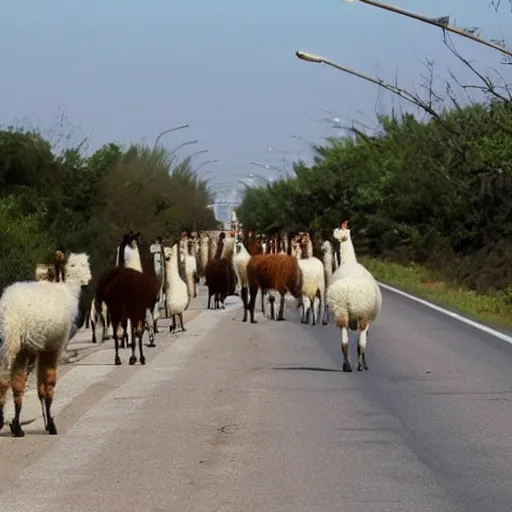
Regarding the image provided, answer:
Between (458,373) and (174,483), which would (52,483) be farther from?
(458,373)

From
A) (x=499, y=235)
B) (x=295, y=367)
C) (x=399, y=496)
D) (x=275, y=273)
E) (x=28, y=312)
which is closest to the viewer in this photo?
(x=399, y=496)

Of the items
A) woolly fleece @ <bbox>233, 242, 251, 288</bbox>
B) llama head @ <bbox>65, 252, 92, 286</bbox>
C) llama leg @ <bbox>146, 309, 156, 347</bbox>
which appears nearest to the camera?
llama head @ <bbox>65, 252, 92, 286</bbox>

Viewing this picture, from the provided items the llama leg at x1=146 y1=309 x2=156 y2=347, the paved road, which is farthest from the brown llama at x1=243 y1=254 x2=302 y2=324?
the paved road

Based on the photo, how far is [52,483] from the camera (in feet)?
33.5

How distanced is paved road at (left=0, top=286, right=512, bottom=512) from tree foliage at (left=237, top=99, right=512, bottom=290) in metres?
20.2

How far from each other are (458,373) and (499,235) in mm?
33427

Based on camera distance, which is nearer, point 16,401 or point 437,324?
point 16,401

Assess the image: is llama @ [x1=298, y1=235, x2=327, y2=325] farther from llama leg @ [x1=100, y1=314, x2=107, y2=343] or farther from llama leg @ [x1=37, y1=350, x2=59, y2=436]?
llama leg @ [x1=37, y1=350, x2=59, y2=436]

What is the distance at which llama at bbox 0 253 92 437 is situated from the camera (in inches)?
492

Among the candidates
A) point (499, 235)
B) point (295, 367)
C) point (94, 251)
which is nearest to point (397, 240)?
point (499, 235)

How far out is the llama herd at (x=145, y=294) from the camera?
496 inches

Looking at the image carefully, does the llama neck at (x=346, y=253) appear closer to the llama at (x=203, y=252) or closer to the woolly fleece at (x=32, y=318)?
the woolly fleece at (x=32, y=318)

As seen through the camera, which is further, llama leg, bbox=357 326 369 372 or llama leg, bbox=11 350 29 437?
llama leg, bbox=357 326 369 372

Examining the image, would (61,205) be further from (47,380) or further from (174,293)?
(47,380)
